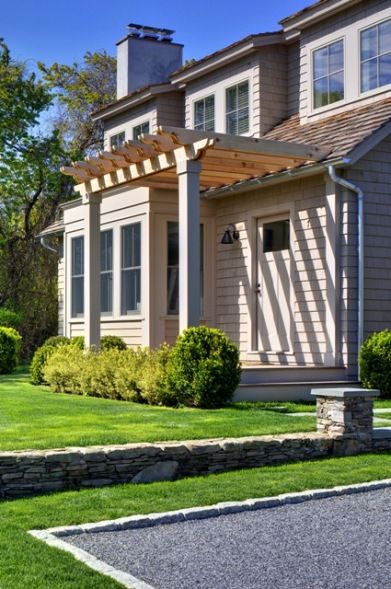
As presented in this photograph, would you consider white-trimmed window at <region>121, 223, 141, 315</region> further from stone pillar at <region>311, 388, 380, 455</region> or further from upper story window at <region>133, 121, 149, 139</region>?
stone pillar at <region>311, 388, 380, 455</region>

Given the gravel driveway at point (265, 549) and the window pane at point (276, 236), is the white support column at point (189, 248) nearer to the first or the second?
the window pane at point (276, 236)

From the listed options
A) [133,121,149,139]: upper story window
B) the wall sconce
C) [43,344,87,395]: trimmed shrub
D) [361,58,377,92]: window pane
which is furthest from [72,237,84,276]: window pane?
[361,58,377,92]: window pane

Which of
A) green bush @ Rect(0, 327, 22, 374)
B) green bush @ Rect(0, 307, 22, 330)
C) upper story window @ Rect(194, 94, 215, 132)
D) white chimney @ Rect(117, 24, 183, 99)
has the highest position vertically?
white chimney @ Rect(117, 24, 183, 99)

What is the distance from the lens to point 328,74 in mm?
14391

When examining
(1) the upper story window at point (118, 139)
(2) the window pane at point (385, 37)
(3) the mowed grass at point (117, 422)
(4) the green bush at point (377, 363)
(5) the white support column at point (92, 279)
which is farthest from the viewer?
(1) the upper story window at point (118, 139)

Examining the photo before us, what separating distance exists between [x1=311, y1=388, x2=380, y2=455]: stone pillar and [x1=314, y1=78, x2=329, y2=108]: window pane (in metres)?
7.65

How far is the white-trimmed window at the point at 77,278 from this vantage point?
58.8ft

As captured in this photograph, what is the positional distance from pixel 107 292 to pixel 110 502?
1045cm

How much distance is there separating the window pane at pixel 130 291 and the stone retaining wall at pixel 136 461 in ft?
25.6

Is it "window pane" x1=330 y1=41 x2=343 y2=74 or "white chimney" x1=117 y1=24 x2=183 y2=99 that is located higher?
"white chimney" x1=117 y1=24 x2=183 y2=99

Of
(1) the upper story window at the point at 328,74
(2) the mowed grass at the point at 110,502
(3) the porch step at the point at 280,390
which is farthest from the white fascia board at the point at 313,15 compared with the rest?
(2) the mowed grass at the point at 110,502

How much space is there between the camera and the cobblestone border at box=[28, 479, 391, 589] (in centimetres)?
476

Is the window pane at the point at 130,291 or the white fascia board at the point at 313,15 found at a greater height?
the white fascia board at the point at 313,15

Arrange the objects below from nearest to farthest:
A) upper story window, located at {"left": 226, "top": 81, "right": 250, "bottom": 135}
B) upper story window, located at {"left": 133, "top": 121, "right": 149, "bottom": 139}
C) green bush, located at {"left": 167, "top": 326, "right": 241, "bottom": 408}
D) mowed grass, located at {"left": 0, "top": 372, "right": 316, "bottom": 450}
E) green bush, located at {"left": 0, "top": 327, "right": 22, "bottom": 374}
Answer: mowed grass, located at {"left": 0, "top": 372, "right": 316, "bottom": 450}
green bush, located at {"left": 167, "top": 326, "right": 241, "bottom": 408}
upper story window, located at {"left": 226, "top": 81, "right": 250, "bottom": 135}
green bush, located at {"left": 0, "top": 327, "right": 22, "bottom": 374}
upper story window, located at {"left": 133, "top": 121, "right": 149, "bottom": 139}
